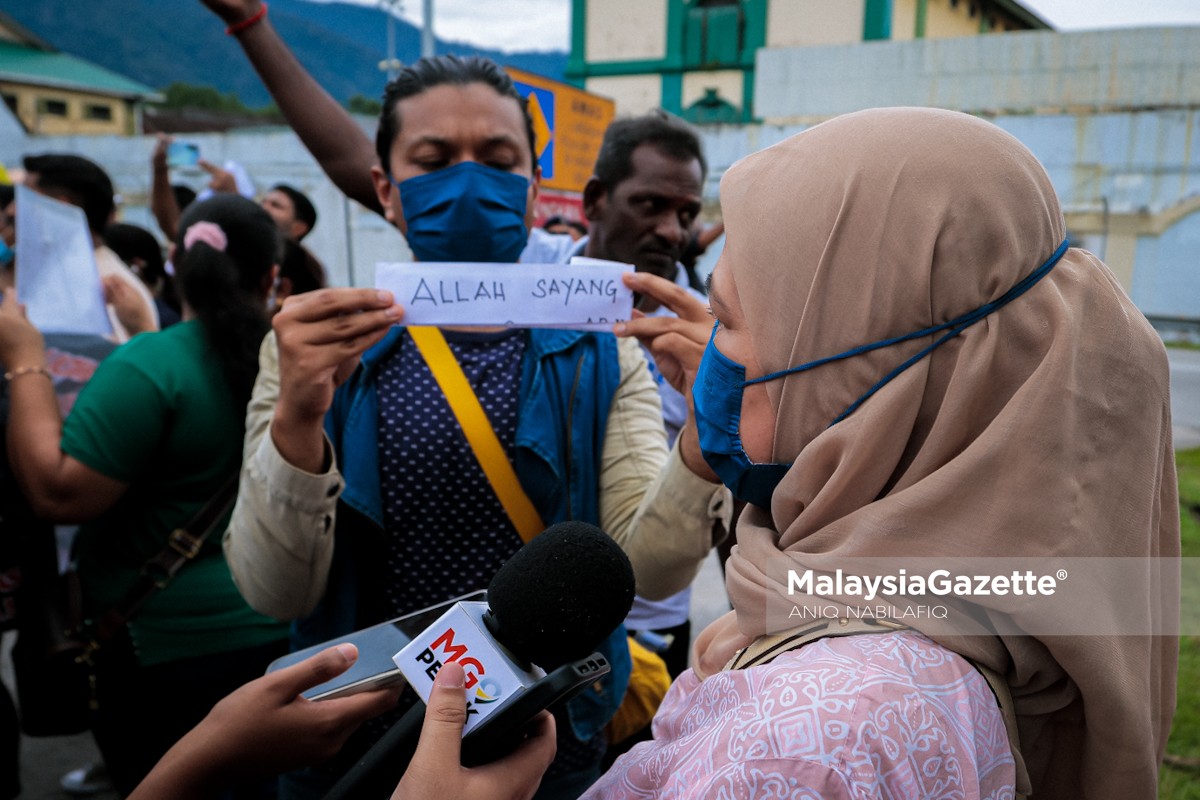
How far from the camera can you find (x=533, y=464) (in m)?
1.84

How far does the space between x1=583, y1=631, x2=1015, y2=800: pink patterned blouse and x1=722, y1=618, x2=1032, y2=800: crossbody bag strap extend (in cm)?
1

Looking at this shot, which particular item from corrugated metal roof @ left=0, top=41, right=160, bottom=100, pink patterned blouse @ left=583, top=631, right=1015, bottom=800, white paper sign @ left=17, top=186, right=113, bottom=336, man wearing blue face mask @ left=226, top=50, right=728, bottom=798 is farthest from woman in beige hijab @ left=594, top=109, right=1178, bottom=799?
corrugated metal roof @ left=0, top=41, right=160, bottom=100

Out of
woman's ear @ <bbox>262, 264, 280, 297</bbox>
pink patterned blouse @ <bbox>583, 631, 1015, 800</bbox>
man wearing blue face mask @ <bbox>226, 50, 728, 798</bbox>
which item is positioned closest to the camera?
pink patterned blouse @ <bbox>583, 631, 1015, 800</bbox>

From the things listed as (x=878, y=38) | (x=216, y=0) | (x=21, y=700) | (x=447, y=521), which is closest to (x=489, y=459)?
(x=447, y=521)

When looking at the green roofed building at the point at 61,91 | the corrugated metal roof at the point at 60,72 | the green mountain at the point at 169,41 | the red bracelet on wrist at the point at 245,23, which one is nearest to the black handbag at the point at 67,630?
the red bracelet on wrist at the point at 245,23

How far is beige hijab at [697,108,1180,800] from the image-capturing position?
1.00 meters

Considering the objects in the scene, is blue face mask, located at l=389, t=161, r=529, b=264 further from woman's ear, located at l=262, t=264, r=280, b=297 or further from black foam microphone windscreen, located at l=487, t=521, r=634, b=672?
black foam microphone windscreen, located at l=487, t=521, r=634, b=672

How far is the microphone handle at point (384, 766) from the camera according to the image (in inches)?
40.9

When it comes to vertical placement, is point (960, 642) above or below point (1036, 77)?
below

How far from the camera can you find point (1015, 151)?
1.07 m

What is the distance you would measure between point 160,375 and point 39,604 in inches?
37.6

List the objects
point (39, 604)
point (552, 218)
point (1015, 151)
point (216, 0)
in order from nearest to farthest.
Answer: point (1015, 151)
point (216, 0)
point (39, 604)
point (552, 218)

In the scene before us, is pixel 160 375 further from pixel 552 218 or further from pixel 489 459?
pixel 552 218

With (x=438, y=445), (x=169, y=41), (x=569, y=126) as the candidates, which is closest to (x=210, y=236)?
(x=438, y=445)
